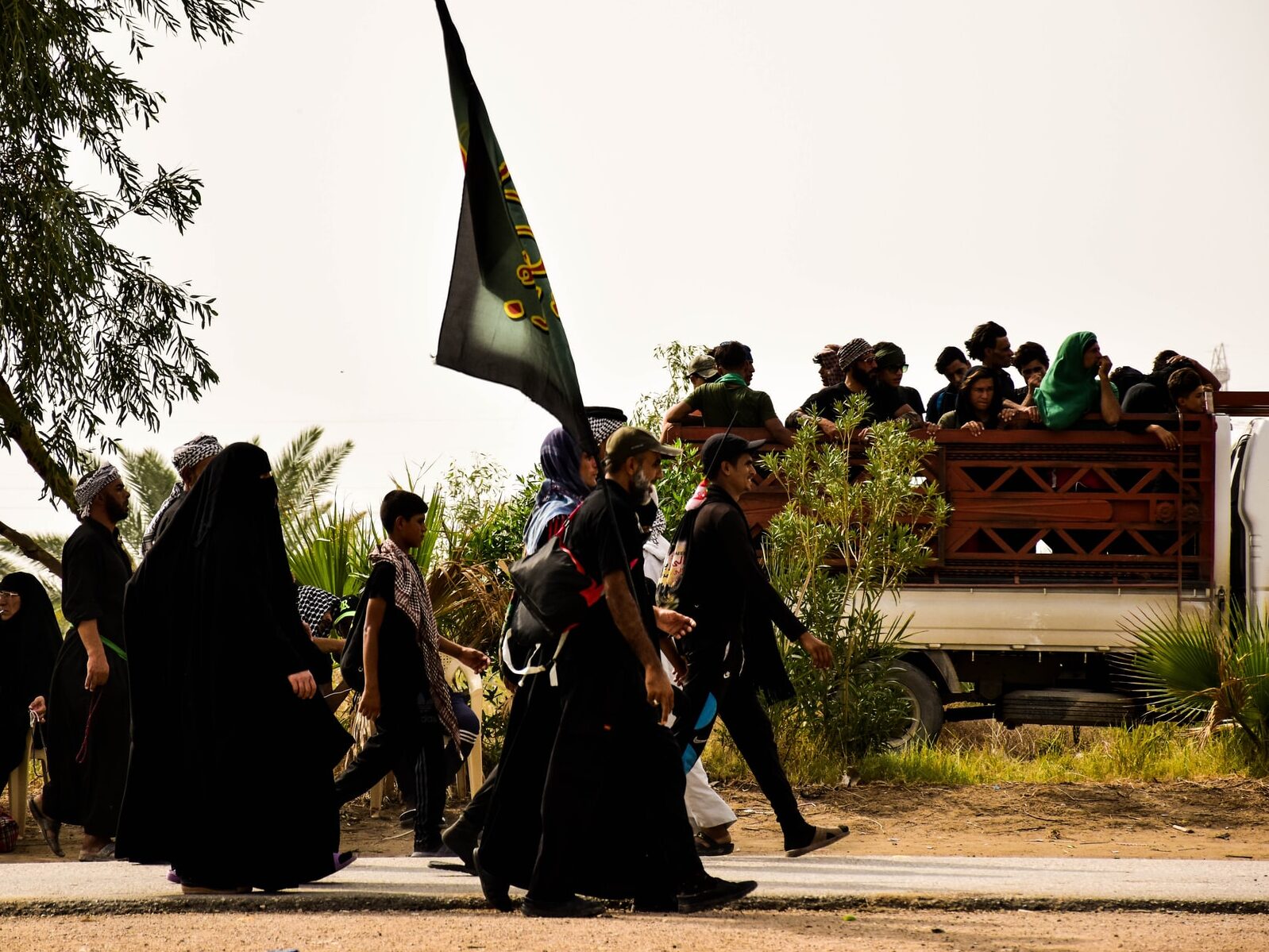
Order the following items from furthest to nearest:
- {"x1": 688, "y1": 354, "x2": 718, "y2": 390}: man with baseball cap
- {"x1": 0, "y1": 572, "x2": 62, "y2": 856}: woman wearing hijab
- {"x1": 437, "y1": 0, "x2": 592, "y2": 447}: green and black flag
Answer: {"x1": 688, "y1": 354, "x2": 718, "y2": 390}: man with baseball cap → {"x1": 0, "y1": 572, "x2": 62, "y2": 856}: woman wearing hijab → {"x1": 437, "y1": 0, "x2": 592, "y2": 447}: green and black flag

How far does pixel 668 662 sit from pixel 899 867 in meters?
1.30

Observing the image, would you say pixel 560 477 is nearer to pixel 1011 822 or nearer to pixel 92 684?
pixel 92 684

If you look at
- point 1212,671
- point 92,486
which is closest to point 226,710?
point 92,486

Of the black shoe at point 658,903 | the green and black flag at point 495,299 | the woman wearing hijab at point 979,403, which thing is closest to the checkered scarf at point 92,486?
the green and black flag at point 495,299

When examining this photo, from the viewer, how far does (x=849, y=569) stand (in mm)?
9953

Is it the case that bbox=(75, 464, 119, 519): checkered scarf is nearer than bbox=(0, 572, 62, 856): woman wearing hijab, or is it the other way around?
bbox=(75, 464, 119, 519): checkered scarf

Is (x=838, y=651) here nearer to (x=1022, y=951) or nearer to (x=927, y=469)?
(x=927, y=469)

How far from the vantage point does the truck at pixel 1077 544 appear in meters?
10.4

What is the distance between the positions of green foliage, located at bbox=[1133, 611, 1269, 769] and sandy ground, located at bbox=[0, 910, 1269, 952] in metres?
4.34

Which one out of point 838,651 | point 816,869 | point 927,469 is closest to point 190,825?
point 816,869

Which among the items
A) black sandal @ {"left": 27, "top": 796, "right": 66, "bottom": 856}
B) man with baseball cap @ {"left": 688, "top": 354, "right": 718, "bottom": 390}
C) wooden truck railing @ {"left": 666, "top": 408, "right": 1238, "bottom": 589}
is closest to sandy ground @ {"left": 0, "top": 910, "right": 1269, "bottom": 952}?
black sandal @ {"left": 27, "top": 796, "right": 66, "bottom": 856}

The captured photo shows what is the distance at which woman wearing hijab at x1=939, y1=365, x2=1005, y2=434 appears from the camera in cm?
1058

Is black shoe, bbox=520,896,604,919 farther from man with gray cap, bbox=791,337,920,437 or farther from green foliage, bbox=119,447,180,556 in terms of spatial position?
green foliage, bbox=119,447,180,556

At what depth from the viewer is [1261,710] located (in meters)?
9.58
